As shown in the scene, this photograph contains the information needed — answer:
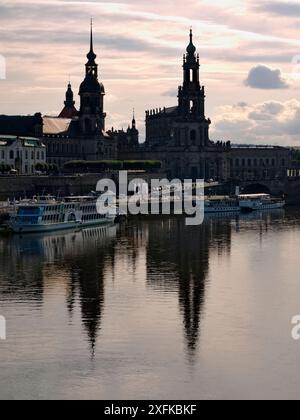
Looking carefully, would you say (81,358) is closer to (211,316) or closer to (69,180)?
(211,316)

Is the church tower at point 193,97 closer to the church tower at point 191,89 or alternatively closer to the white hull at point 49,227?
the church tower at point 191,89

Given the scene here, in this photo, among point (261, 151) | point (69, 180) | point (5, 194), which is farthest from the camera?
point (261, 151)

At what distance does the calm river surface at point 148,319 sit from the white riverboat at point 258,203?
33.9m

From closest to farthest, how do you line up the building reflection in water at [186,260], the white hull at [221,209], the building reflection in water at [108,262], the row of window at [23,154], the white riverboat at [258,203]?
the building reflection in water at [186,260], the building reflection in water at [108,262], the white hull at [221,209], the white riverboat at [258,203], the row of window at [23,154]

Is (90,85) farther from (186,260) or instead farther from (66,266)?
(66,266)

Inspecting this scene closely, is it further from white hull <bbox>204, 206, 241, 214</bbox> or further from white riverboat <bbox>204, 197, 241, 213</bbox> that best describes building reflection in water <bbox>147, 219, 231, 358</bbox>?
white riverboat <bbox>204, 197, 241, 213</bbox>

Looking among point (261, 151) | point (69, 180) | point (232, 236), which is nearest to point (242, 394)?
point (232, 236)

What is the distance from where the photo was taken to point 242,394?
26797mm

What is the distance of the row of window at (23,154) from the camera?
97.2m

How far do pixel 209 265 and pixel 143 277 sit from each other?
5523 millimetres

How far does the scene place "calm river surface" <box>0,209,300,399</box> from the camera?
27828 mm

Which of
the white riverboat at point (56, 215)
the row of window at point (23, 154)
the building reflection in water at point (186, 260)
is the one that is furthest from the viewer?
the row of window at point (23, 154)

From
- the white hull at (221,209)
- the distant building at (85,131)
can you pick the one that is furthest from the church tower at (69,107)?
the white hull at (221,209)

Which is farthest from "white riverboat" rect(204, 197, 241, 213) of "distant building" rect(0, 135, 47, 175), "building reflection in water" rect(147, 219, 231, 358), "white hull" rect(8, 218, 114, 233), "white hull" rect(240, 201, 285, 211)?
"white hull" rect(8, 218, 114, 233)
